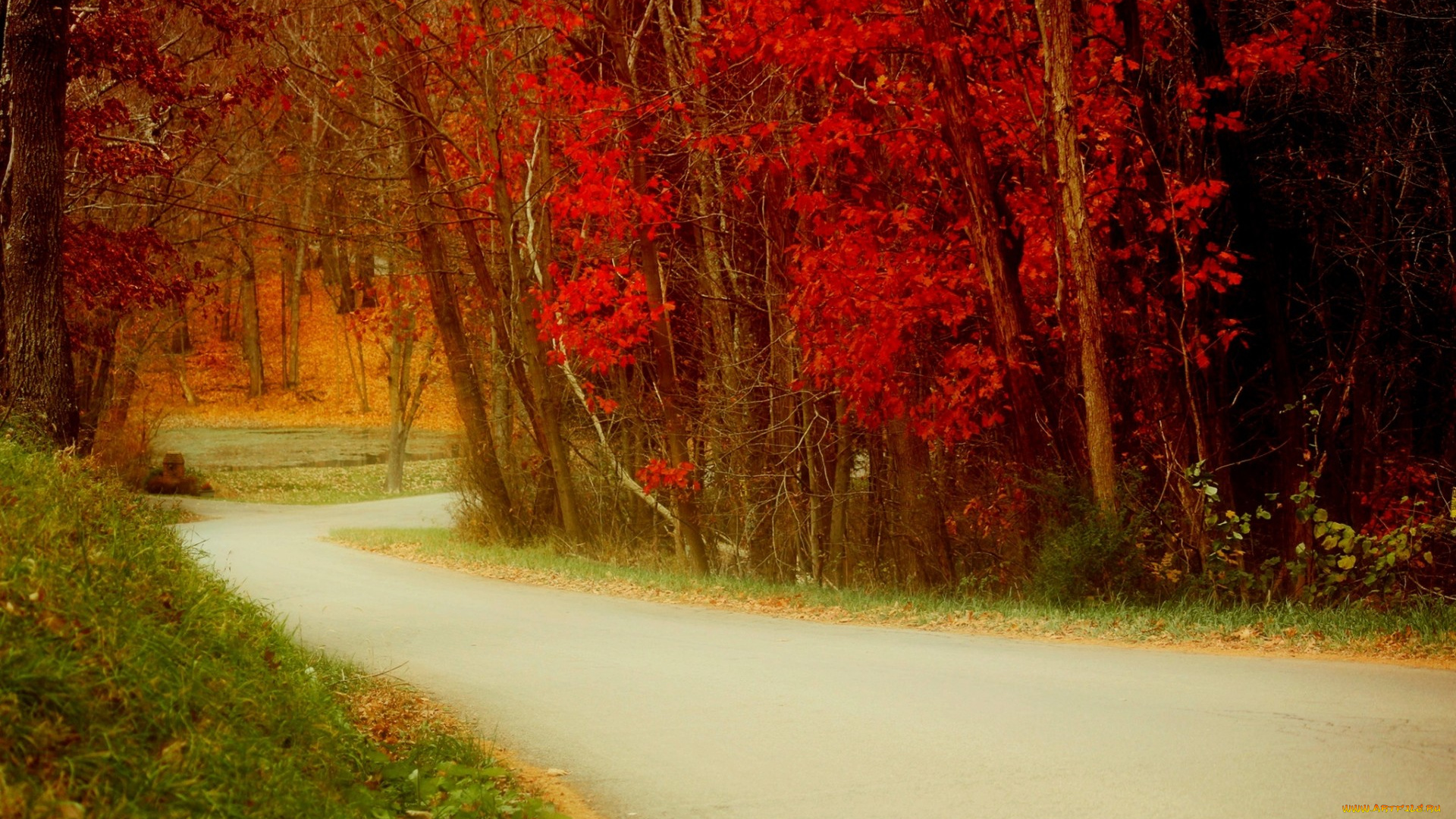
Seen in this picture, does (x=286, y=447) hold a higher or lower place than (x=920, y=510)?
lower

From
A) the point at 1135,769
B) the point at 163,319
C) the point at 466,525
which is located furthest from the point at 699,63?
the point at 163,319

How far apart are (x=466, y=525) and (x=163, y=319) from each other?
48.2 ft

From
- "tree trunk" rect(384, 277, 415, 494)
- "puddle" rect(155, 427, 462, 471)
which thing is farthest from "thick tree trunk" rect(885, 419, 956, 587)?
"puddle" rect(155, 427, 462, 471)

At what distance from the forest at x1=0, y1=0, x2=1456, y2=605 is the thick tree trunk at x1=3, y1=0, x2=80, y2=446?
26 mm

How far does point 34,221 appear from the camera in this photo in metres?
11.4

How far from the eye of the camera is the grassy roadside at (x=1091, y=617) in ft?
34.4

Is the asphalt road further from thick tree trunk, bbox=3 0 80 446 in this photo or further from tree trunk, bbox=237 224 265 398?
tree trunk, bbox=237 224 265 398

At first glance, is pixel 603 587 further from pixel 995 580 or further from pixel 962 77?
pixel 962 77

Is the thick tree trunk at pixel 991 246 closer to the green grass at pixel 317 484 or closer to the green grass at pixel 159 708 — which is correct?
the green grass at pixel 159 708

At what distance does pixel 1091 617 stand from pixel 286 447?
135ft

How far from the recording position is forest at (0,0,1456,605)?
14102 millimetres

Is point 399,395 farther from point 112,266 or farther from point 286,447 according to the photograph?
point 112,266

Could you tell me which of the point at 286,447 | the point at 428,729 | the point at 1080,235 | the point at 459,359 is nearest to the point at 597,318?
the point at 459,359

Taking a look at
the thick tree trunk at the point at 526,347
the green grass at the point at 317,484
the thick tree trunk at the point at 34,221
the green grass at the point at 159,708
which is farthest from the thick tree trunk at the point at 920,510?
the green grass at the point at 317,484
